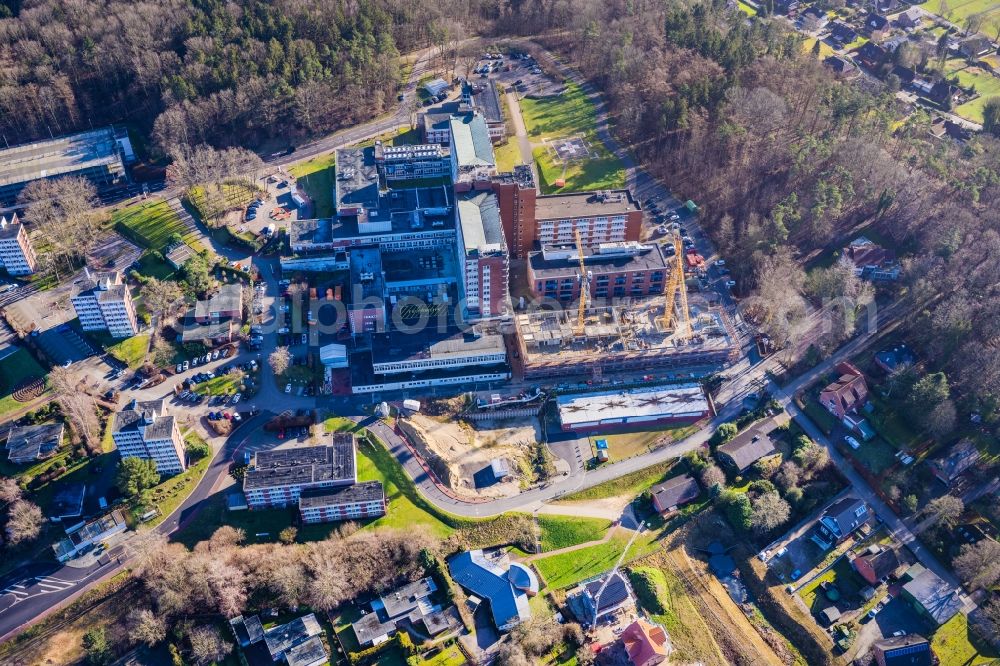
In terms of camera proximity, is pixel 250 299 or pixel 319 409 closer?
pixel 319 409

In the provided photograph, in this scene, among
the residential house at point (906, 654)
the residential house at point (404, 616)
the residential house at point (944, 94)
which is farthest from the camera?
the residential house at point (944, 94)

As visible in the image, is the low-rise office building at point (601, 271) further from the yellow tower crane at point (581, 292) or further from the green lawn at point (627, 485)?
the green lawn at point (627, 485)

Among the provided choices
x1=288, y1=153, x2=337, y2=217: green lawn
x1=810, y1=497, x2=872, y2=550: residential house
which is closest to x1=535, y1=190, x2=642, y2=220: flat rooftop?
x1=288, y1=153, x2=337, y2=217: green lawn

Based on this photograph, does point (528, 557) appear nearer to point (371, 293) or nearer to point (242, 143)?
point (371, 293)

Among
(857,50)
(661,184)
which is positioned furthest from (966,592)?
(857,50)

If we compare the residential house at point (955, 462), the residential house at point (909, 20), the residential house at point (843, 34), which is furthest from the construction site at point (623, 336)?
the residential house at point (909, 20)

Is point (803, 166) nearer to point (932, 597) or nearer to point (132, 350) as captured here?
point (932, 597)

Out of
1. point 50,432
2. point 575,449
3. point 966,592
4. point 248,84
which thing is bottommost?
point 966,592
